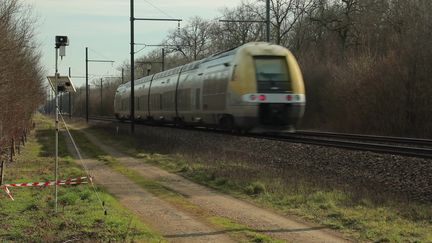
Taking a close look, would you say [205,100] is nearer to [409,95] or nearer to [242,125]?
[242,125]

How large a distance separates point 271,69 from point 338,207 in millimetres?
12465

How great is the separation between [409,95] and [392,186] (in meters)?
19.3

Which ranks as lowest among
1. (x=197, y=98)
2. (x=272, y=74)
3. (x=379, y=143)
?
(x=379, y=143)

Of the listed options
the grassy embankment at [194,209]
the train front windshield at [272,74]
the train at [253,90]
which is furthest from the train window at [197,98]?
the grassy embankment at [194,209]

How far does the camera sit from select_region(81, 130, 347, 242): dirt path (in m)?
8.18

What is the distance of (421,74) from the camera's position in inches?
1151

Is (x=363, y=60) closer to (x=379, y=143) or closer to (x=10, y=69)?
(x=379, y=143)

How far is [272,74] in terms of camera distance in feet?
72.3

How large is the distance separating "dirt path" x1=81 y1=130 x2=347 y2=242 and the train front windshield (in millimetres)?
7591

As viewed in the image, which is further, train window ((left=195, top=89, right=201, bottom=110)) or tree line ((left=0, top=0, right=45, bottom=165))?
train window ((left=195, top=89, right=201, bottom=110))

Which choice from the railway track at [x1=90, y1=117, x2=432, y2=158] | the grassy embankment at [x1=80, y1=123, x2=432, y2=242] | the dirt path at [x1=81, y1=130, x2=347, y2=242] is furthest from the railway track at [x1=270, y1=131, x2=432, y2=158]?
the dirt path at [x1=81, y1=130, x2=347, y2=242]

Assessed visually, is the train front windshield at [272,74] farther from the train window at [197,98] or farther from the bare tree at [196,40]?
the bare tree at [196,40]

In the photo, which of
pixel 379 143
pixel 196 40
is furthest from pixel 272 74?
pixel 196 40

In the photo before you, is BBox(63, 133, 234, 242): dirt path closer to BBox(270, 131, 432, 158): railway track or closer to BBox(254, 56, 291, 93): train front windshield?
BBox(270, 131, 432, 158): railway track
